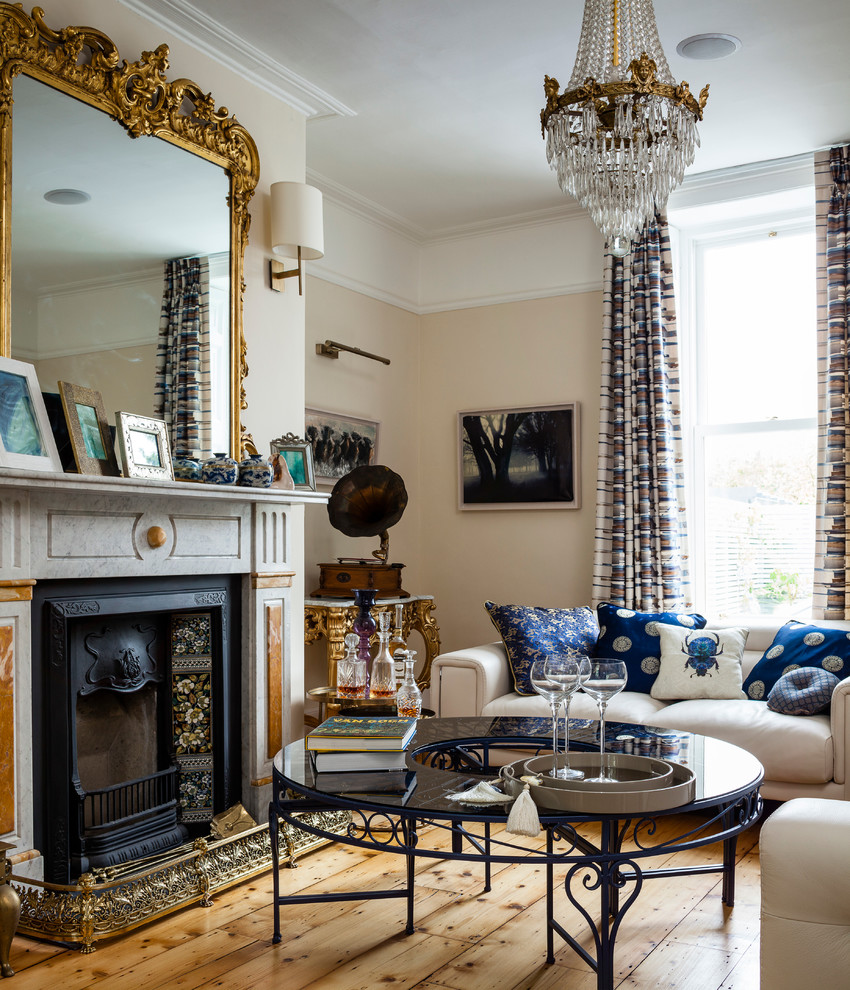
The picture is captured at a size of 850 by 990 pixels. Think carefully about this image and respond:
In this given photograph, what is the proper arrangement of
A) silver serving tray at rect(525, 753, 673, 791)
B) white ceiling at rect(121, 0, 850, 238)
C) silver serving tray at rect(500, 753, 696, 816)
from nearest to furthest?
silver serving tray at rect(500, 753, 696, 816)
silver serving tray at rect(525, 753, 673, 791)
white ceiling at rect(121, 0, 850, 238)

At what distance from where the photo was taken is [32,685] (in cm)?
265

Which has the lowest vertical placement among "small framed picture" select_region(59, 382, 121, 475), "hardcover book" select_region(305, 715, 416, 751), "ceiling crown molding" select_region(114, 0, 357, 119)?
"hardcover book" select_region(305, 715, 416, 751)

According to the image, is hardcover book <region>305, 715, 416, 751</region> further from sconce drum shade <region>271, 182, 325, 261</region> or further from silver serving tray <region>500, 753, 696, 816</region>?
sconce drum shade <region>271, 182, 325, 261</region>

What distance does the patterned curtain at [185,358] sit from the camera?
3188 mm

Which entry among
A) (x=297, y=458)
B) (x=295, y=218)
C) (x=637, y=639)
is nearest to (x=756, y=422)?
(x=637, y=639)

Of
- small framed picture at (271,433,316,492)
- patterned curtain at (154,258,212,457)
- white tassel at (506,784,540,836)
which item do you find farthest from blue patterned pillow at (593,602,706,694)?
white tassel at (506,784,540,836)

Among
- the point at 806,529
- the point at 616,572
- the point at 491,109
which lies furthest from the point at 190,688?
the point at 806,529

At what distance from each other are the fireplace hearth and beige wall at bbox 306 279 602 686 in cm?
144

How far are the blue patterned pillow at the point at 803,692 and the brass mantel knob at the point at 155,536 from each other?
2380mm

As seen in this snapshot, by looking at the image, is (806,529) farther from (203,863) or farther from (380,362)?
(203,863)

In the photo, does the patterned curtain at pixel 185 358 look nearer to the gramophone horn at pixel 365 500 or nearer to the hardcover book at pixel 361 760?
the gramophone horn at pixel 365 500

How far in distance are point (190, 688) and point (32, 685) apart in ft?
2.49

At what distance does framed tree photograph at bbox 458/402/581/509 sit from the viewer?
5.22 meters

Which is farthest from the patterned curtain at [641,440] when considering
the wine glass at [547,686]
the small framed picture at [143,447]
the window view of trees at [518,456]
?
the wine glass at [547,686]
